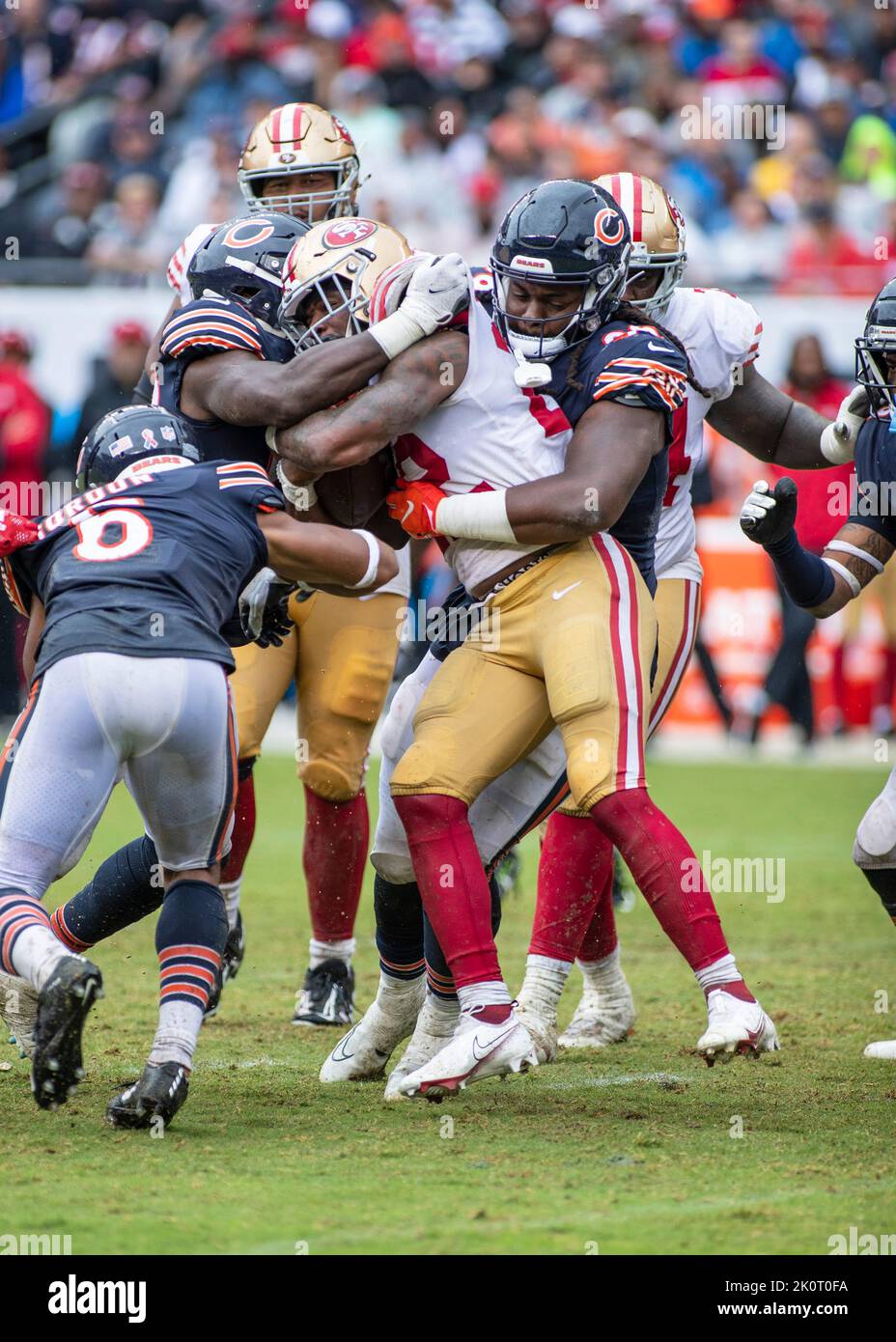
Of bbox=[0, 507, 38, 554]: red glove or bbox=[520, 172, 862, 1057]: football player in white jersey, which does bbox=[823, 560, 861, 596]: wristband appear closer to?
bbox=[520, 172, 862, 1057]: football player in white jersey

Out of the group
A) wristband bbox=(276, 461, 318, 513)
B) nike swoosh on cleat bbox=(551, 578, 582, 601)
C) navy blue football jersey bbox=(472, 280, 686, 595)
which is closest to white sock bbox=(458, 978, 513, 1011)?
nike swoosh on cleat bbox=(551, 578, 582, 601)

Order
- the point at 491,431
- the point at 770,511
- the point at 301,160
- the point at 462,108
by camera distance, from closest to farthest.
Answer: the point at 491,431
the point at 770,511
the point at 301,160
the point at 462,108

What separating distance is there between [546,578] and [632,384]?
475 mm

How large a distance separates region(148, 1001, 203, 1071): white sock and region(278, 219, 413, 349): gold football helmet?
5.29ft

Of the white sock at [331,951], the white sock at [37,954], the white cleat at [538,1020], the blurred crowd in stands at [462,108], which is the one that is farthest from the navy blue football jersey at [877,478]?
the blurred crowd in stands at [462,108]

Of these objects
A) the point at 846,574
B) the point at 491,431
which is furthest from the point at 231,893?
the point at 846,574

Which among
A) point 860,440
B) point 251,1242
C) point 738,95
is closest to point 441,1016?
point 251,1242

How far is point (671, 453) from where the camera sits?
4926 mm

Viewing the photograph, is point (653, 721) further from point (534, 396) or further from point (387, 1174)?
point (387, 1174)

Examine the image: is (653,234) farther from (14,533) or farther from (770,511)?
(14,533)

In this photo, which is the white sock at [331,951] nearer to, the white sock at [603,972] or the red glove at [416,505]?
the white sock at [603,972]

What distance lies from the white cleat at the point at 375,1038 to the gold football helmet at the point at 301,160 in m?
2.48

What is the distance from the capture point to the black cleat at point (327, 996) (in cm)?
532

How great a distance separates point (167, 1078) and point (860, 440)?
2394mm
